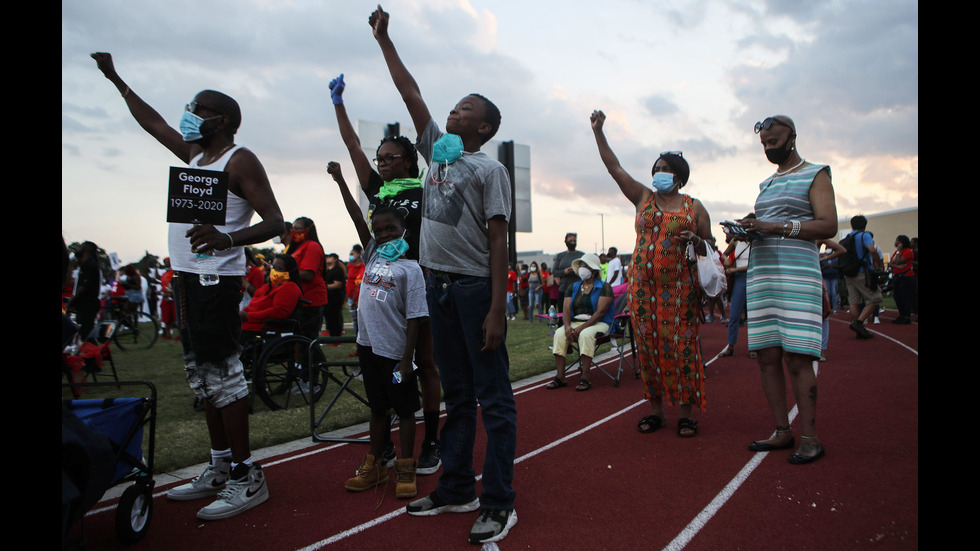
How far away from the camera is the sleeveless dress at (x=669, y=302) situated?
4.55m

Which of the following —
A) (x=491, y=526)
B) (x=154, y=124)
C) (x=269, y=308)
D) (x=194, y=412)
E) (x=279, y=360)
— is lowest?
(x=194, y=412)

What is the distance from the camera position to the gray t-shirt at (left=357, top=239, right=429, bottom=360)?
3.56m

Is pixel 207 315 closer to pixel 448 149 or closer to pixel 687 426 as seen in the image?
pixel 448 149

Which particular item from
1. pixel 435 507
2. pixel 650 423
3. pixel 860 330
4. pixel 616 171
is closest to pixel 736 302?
pixel 860 330

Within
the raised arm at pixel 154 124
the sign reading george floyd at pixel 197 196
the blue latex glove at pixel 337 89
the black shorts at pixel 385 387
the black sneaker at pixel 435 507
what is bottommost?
the black sneaker at pixel 435 507

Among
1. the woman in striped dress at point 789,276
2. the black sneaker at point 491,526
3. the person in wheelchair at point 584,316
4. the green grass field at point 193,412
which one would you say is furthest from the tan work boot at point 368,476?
the person in wheelchair at point 584,316

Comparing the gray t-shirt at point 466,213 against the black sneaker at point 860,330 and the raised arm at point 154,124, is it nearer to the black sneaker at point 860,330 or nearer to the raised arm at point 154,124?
the raised arm at point 154,124

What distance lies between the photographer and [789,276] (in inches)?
156

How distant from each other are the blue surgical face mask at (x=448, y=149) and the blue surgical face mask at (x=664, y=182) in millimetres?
2071

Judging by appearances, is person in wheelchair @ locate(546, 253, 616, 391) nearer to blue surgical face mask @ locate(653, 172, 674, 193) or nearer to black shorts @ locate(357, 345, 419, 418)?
blue surgical face mask @ locate(653, 172, 674, 193)

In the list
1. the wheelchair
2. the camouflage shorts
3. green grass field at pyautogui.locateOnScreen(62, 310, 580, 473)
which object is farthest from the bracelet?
the wheelchair

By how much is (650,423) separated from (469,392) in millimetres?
2293

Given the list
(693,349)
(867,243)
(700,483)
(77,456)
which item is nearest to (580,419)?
(693,349)

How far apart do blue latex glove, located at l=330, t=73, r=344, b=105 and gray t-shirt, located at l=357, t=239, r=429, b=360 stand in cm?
115
